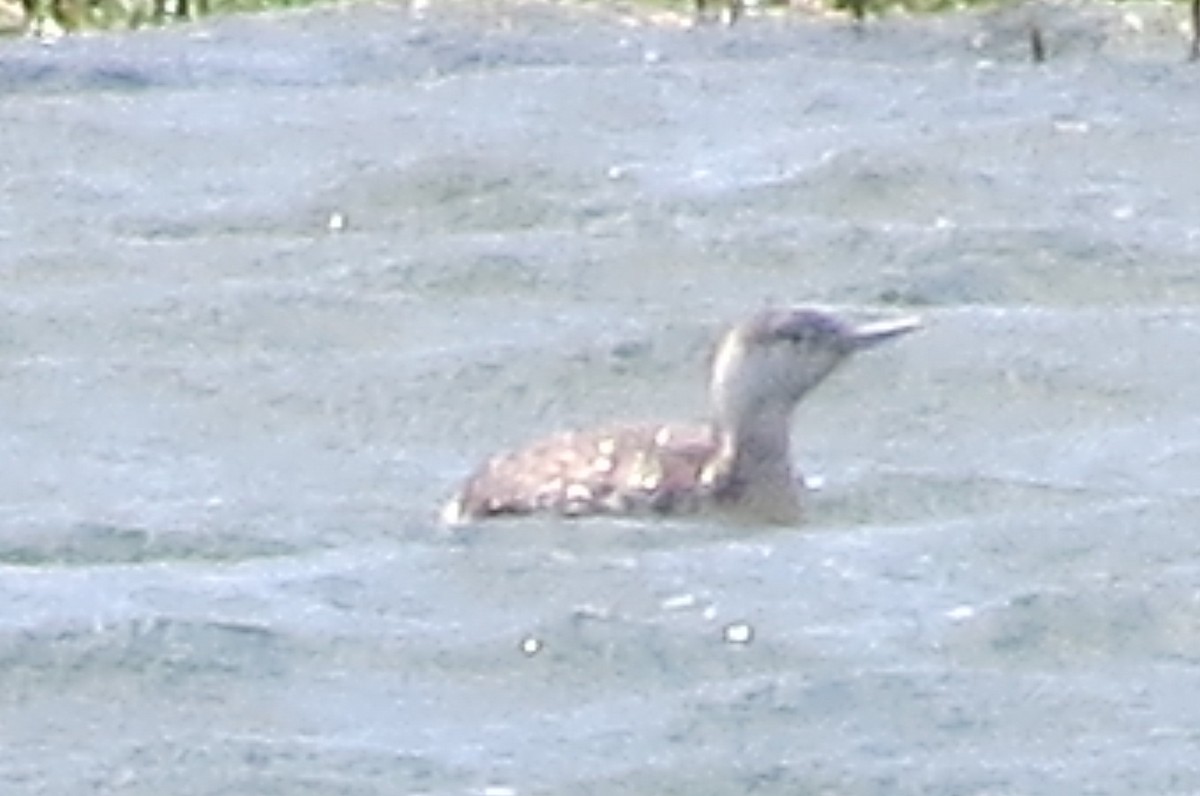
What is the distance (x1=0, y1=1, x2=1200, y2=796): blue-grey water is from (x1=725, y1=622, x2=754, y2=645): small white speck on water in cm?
2

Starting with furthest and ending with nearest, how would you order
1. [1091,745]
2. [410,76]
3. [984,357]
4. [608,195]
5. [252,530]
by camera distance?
[410,76]
[608,195]
[984,357]
[252,530]
[1091,745]

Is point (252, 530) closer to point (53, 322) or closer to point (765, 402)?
point (765, 402)

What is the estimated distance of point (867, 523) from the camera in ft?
29.7

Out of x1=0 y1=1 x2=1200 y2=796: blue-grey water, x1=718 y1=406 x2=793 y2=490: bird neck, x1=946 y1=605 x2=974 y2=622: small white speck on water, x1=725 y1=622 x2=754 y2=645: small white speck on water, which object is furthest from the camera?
x1=718 y1=406 x2=793 y2=490: bird neck

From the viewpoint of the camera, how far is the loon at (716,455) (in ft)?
29.2

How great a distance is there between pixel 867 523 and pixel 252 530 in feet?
3.06

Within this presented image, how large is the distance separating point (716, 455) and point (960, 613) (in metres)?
0.89

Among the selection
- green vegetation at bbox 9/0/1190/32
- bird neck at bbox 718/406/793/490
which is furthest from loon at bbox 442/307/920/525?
green vegetation at bbox 9/0/1190/32

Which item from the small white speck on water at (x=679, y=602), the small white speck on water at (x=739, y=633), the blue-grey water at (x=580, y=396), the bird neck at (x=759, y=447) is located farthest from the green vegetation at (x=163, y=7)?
the small white speck on water at (x=739, y=633)

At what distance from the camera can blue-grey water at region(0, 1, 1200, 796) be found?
768cm

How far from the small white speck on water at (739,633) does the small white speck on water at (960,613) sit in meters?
0.30

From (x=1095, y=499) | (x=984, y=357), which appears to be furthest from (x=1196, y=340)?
(x=1095, y=499)

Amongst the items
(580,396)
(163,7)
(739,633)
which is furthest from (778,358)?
(163,7)

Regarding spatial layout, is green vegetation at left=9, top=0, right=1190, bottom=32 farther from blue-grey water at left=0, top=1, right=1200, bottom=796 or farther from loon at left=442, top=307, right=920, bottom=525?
loon at left=442, top=307, right=920, bottom=525
